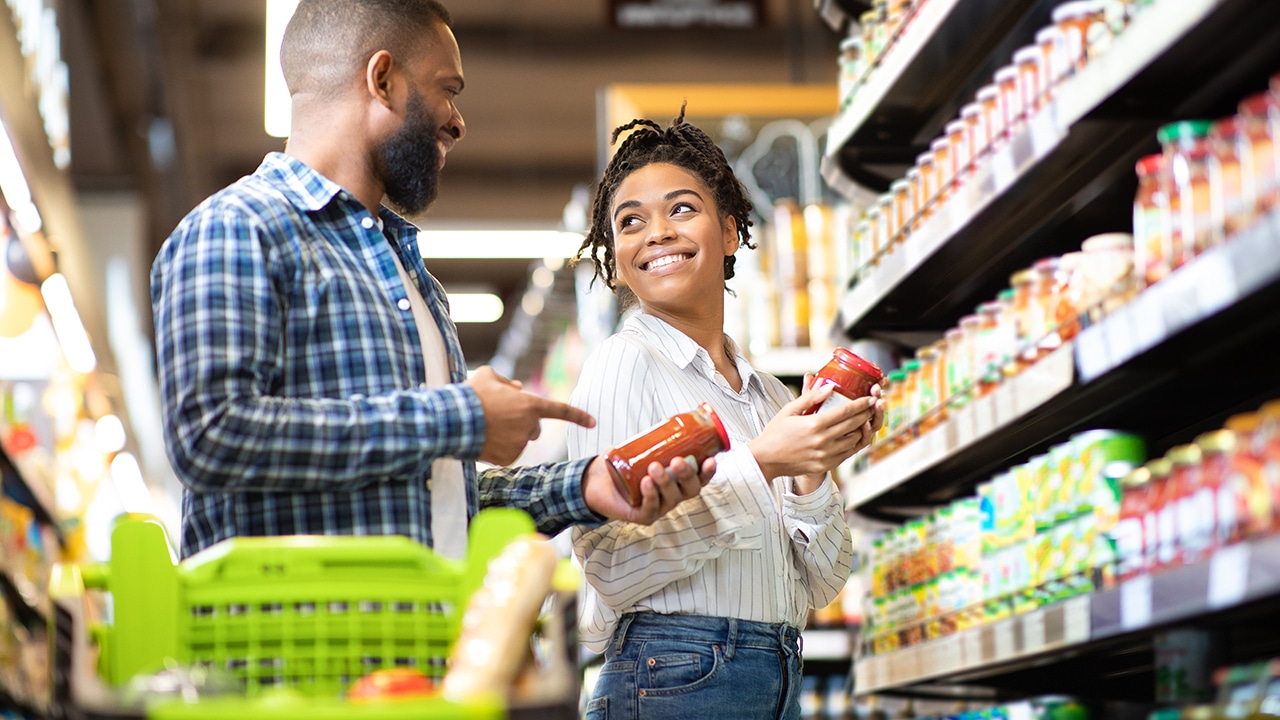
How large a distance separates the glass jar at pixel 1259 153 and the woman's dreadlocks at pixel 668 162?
1.16 meters

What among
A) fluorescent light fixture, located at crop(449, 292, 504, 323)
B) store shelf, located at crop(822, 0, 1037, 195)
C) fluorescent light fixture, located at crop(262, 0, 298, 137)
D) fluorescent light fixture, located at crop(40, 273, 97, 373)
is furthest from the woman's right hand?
fluorescent light fixture, located at crop(449, 292, 504, 323)

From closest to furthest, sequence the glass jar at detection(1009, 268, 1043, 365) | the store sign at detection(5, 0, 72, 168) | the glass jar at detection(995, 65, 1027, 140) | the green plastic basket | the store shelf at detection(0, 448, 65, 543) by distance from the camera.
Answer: the green plastic basket
the glass jar at detection(1009, 268, 1043, 365)
the glass jar at detection(995, 65, 1027, 140)
the store shelf at detection(0, 448, 65, 543)
the store sign at detection(5, 0, 72, 168)

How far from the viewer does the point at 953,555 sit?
3061 mm

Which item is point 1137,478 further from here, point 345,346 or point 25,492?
point 25,492

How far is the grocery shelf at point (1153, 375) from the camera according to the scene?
6.04ft

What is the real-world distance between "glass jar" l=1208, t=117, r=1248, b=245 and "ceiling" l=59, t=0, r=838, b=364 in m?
5.95

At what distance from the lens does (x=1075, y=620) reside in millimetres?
2324

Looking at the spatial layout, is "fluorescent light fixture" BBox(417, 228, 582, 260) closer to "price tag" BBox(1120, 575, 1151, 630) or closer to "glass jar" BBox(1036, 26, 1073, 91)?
"glass jar" BBox(1036, 26, 1073, 91)

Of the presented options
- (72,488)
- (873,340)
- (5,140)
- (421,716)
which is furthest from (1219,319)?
(72,488)

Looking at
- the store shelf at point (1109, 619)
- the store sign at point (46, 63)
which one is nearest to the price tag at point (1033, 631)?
the store shelf at point (1109, 619)

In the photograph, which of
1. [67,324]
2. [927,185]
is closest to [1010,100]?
[927,185]

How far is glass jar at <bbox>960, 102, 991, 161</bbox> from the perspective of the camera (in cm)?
296

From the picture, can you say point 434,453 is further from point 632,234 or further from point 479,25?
point 479,25

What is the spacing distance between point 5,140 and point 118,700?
4.69 metres
